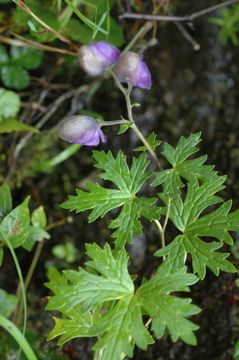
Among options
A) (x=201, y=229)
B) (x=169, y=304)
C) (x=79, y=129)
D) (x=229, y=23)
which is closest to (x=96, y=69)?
(x=79, y=129)

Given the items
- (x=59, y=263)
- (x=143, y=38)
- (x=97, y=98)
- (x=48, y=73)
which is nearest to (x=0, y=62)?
(x=48, y=73)

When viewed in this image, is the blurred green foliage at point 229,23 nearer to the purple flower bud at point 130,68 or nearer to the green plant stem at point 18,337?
the purple flower bud at point 130,68

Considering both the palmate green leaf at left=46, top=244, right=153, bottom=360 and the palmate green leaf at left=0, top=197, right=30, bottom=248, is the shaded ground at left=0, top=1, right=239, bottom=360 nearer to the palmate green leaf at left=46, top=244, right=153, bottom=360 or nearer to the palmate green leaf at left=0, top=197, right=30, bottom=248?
the palmate green leaf at left=0, top=197, right=30, bottom=248

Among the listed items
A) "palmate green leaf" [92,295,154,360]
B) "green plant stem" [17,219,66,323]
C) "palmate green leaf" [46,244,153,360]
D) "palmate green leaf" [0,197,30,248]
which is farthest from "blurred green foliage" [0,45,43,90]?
"palmate green leaf" [92,295,154,360]

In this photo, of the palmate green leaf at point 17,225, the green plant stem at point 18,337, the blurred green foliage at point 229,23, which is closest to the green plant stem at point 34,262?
the palmate green leaf at point 17,225

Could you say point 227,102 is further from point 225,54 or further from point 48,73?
point 48,73

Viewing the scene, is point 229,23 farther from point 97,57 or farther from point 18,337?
point 18,337
